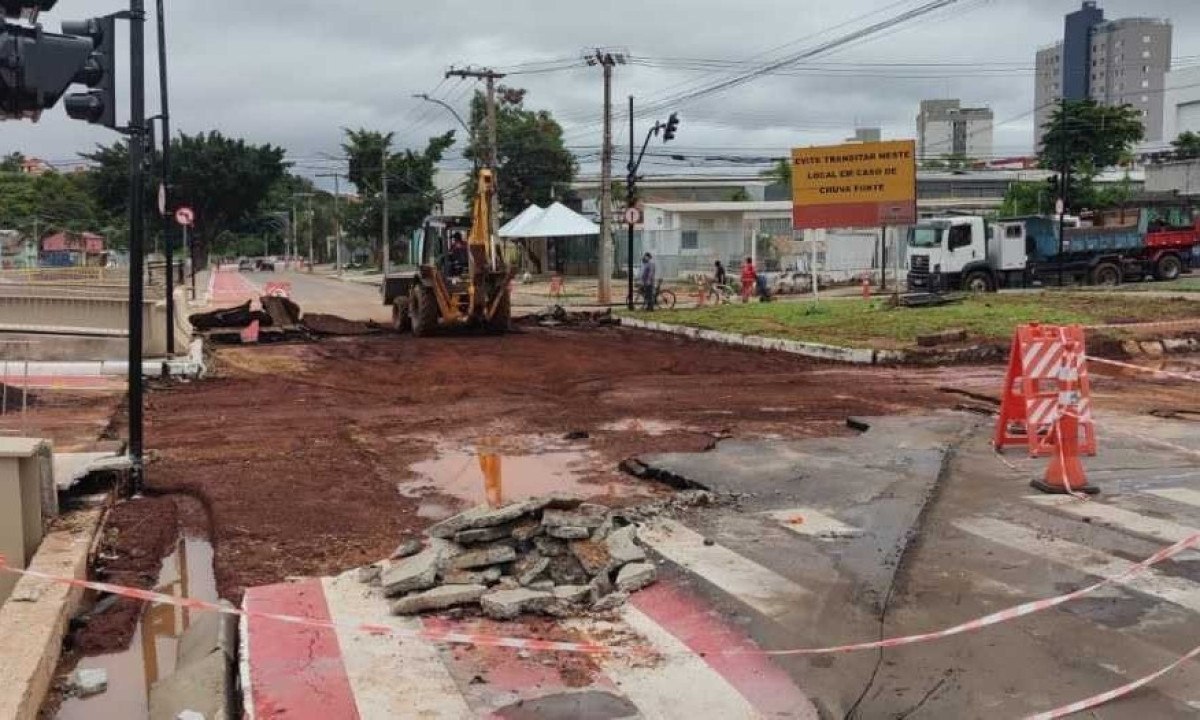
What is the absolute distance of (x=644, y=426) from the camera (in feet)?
41.2

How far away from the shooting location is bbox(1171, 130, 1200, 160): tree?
66438mm

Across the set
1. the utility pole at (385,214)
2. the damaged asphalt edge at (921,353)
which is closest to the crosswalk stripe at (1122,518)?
the damaged asphalt edge at (921,353)

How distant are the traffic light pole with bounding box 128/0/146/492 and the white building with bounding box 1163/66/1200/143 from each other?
81.4 m

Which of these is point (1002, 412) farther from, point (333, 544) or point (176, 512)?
point (176, 512)

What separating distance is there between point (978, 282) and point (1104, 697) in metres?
35.9

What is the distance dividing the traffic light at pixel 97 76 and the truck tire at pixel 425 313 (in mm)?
17766

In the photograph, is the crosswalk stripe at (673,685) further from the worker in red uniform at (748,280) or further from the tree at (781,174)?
the tree at (781,174)

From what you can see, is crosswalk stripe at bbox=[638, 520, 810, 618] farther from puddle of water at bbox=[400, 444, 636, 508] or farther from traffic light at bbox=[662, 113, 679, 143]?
traffic light at bbox=[662, 113, 679, 143]

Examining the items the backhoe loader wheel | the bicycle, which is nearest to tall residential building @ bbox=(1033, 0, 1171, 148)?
the bicycle

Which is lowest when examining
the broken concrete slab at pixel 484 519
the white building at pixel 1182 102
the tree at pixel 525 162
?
the broken concrete slab at pixel 484 519

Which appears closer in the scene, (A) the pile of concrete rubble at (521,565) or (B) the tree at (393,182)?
(A) the pile of concrete rubble at (521,565)

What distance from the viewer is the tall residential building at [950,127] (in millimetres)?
113375

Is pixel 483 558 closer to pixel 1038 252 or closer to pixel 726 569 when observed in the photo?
pixel 726 569

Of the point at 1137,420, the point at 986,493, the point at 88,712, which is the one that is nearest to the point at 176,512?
the point at 88,712
